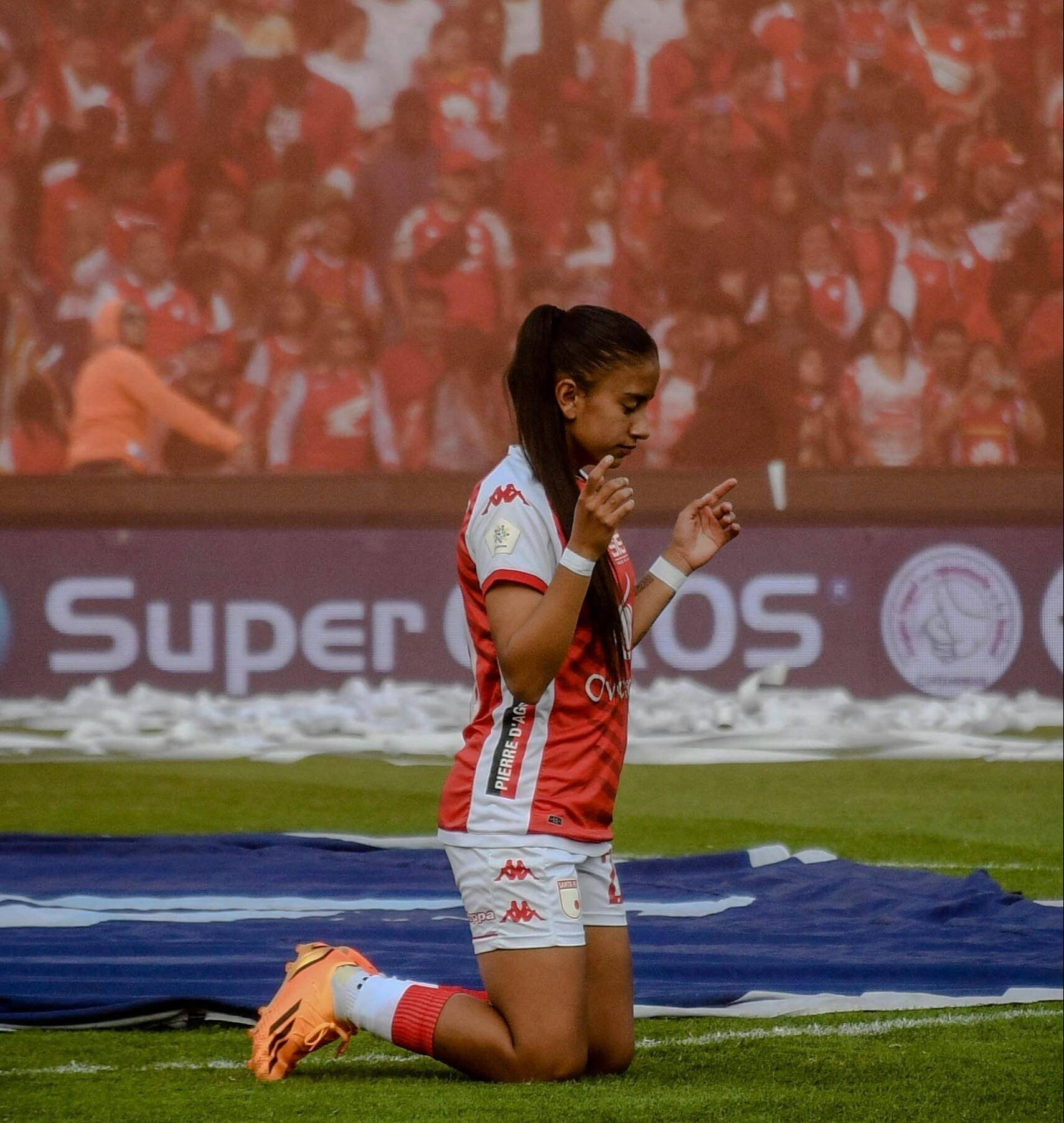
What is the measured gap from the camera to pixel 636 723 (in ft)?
21.1

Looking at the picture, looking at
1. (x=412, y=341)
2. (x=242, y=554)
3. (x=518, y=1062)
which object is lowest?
(x=518, y=1062)

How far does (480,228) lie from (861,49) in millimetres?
1647

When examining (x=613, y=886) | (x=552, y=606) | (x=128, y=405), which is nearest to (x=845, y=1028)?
(x=613, y=886)

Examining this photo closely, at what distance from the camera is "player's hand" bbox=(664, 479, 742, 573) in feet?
9.57

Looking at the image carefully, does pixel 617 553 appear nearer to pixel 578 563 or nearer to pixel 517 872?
pixel 578 563

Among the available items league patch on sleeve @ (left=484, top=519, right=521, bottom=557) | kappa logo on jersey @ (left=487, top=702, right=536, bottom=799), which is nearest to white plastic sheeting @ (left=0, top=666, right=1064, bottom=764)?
kappa logo on jersey @ (left=487, top=702, right=536, bottom=799)

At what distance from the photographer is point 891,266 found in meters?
7.16

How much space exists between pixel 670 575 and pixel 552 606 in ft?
1.62

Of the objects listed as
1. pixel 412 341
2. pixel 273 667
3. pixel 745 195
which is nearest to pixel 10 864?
pixel 273 667

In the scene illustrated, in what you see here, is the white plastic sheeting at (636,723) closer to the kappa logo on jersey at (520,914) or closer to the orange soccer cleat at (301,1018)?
the orange soccer cleat at (301,1018)

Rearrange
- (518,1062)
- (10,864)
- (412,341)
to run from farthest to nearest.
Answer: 1. (412,341)
2. (10,864)
3. (518,1062)

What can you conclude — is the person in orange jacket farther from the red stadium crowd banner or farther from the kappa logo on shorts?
the kappa logo on shorts

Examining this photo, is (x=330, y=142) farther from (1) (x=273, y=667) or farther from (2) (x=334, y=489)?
(1) (x=273, y=667)

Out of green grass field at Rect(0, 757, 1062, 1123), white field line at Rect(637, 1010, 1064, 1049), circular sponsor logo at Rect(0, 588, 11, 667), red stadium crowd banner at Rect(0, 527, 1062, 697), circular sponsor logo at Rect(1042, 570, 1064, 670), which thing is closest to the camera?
green grass field at Rect(0, 757, 1062, 1123)
